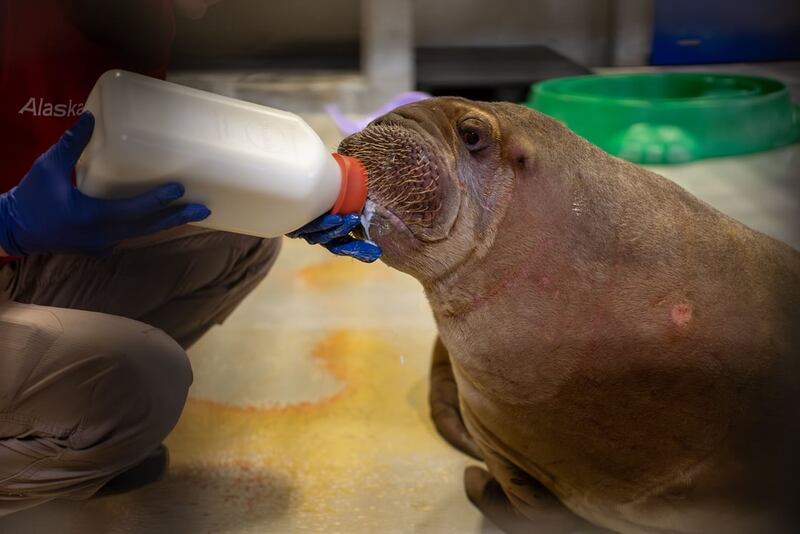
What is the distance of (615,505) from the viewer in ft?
5.54

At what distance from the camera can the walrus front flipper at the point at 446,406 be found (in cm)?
230

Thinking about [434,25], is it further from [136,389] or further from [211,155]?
[136,389]

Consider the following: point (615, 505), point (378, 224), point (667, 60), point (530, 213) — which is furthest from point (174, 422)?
point (667, 60)

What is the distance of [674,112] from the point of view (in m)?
2.19

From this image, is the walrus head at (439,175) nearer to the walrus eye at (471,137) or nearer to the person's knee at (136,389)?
the walrus eye at (471,137)

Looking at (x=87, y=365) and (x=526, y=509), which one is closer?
(x=87, y=365)

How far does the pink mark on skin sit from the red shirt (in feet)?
3.26

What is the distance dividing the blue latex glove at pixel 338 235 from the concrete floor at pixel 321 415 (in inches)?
6.9

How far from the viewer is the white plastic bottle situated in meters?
1.11

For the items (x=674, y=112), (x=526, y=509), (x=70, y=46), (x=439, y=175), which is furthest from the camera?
(x=674, y=112)

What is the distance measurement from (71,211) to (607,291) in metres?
0.94

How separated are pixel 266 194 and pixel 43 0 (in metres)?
0.39

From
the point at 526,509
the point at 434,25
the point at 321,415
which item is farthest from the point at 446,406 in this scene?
the point at 434,25

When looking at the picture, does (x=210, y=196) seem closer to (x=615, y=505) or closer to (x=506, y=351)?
(x=506, y=351)
